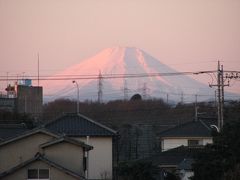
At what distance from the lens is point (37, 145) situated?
91.4 ft

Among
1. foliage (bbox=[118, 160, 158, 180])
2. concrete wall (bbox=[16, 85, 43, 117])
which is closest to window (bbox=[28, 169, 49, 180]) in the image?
foliage (bbox=[118, 160, 158, 180])

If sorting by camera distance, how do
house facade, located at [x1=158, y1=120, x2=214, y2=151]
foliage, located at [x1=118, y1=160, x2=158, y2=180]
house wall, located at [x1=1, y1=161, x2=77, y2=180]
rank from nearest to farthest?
house wall, located at [x1=1, y1=161, x2=77, y2=180]
foliage, located at [x1=118, y1=160, x2=158, y2=180]
house facade, located at [x1=158, y1=120, x2=214, y2=151]

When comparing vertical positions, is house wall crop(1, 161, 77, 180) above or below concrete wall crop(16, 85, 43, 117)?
below

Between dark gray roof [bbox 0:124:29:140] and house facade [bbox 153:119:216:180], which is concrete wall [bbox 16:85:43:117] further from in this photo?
dark gray roof [bbox 0:124:29:140]

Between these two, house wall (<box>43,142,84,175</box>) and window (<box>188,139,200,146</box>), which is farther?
window (<box>188,139,200,146</box>)

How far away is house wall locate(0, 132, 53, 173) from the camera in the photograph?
2783 centimetres

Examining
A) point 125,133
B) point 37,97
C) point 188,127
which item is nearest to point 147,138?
point 125,133

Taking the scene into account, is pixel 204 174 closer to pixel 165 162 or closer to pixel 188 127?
pixel 165 162

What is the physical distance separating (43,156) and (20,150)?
111 inches

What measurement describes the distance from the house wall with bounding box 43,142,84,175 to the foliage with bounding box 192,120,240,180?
16.1ft

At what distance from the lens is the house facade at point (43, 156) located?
24812 mm

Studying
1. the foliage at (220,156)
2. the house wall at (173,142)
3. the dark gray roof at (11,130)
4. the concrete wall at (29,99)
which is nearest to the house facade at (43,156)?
the foliage at (220,156)

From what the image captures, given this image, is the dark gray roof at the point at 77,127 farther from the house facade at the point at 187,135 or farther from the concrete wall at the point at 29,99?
the concrete wall at the point at 29,99

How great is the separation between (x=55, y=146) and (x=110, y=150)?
8623 mm
